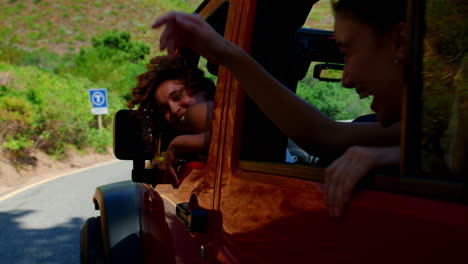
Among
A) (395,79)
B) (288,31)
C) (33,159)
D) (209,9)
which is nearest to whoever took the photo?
(395,79)

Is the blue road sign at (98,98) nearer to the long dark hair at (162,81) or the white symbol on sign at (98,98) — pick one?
the white symbol on sign at (98,98)

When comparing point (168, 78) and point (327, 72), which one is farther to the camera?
point (327, 72)

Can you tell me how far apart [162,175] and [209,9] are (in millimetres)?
821

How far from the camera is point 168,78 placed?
2.33 metres

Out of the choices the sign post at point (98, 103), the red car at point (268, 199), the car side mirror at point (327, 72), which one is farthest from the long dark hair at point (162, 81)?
the sign post at point (98, 103)

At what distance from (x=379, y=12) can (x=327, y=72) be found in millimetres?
2128

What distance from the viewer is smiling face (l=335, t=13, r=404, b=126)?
0.92 m

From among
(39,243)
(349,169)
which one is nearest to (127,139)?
(349,169)

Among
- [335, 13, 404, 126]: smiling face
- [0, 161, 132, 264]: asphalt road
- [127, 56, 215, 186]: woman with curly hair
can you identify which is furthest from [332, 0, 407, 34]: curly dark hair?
A: [0, 161, 132, 264]: asphalt road

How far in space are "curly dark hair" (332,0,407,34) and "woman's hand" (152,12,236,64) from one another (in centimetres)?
35

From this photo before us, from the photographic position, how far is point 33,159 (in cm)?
1418

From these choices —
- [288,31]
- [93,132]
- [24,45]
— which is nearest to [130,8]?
[24,45]

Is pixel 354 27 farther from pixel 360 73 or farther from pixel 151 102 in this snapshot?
pixel 151 102

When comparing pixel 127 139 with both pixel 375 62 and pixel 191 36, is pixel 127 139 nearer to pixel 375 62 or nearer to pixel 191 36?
pixel 191 36
